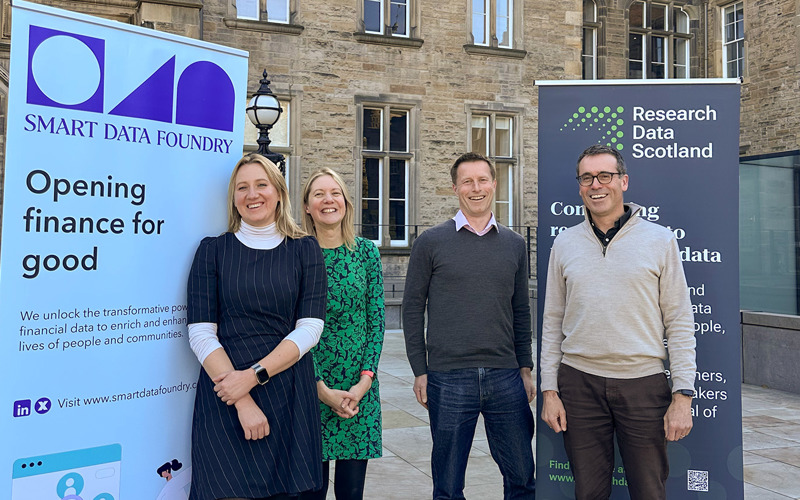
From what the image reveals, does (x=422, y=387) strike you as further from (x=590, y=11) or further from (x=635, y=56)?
(x=635, y=56)

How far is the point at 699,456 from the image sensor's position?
3.21 m

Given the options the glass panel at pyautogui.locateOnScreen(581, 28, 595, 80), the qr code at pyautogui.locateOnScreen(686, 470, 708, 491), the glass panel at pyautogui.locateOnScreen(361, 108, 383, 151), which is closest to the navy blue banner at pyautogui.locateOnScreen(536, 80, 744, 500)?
the qr code at pyautogui.locateOnScreen(686, 470, 708, 491)

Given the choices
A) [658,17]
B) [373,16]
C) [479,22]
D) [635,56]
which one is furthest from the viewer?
[658,17]

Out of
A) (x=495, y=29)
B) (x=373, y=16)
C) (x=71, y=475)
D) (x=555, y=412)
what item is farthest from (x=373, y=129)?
(x=71, y=475)

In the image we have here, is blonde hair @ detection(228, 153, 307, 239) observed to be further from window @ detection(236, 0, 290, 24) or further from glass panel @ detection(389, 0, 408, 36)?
glass panel @ detection(389, 0, 408, 36)

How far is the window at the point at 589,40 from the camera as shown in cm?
1881

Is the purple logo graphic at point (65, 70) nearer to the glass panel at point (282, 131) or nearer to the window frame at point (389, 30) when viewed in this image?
the glass panel at point (282, 131)

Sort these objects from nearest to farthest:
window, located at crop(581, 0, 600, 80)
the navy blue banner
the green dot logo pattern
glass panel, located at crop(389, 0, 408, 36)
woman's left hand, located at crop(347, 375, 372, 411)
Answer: woman's left hand, located at crop(347, 375, 372, 411), the navy blue banner, the green dot logo pattern, glass panel, located at crop(389, 0, 408, 36), window, located at crop(581, 0, 600, 80)

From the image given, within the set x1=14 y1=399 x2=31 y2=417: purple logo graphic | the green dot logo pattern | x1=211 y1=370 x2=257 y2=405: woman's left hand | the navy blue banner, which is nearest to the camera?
x1=14 y1=399 x2=31 y2=417: purple logo graphic

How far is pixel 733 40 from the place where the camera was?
18.4 m

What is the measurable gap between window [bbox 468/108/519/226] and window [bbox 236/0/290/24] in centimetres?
406

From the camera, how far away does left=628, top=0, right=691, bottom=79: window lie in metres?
19.5

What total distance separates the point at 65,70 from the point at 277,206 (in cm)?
79

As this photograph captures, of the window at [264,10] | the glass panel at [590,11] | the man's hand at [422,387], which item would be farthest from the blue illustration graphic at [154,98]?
the glass panel at [590,11]
